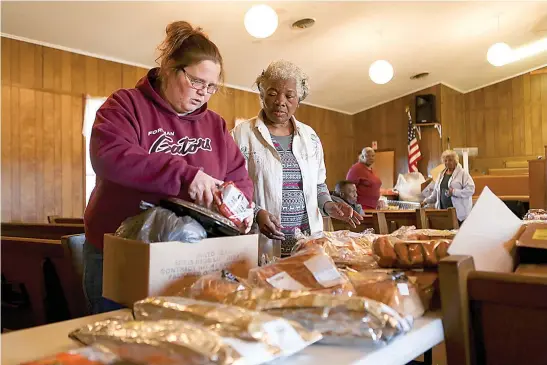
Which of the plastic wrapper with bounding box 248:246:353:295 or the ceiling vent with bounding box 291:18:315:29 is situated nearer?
the plastic wrapper with bounding box 248:246:353:295

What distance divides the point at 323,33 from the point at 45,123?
317 cm

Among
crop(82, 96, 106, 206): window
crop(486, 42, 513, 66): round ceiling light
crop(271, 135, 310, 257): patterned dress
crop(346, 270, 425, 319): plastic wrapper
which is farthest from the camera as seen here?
crop(486, 42, 513, 66): round ceiling light

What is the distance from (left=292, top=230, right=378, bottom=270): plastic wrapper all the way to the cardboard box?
0.18 meters

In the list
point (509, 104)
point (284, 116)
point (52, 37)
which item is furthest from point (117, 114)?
point (509, 104)

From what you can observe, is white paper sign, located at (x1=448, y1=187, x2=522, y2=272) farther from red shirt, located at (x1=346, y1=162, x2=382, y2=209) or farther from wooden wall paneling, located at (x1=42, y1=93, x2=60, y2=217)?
wooden wall paneling, located at (x1=42, y1=93, x2=60, y2=217)

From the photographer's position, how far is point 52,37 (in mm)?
4867

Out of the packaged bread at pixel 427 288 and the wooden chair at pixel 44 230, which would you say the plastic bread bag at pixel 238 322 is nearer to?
the packaged bread at pixel 427 288

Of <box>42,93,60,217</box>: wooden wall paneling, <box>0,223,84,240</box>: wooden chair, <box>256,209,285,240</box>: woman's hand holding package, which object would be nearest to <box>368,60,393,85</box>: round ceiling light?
<box>42,93,60,217</box>: wooden wall paneling

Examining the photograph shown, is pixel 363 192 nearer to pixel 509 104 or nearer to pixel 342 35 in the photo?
pixel 342 35

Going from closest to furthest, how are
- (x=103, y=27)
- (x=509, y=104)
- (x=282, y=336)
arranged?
1. (x=282, y=336)
2. (x=103, y=27)
3. (x=509, y=104)

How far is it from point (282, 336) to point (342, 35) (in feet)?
18.5

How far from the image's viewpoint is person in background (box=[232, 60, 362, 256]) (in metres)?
1.80

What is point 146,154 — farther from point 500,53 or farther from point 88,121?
point 500,53

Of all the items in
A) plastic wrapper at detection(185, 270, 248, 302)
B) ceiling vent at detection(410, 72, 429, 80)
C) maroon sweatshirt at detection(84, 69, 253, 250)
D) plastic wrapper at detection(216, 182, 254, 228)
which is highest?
ceiling vent at detection(410, 72, 429, 80)
